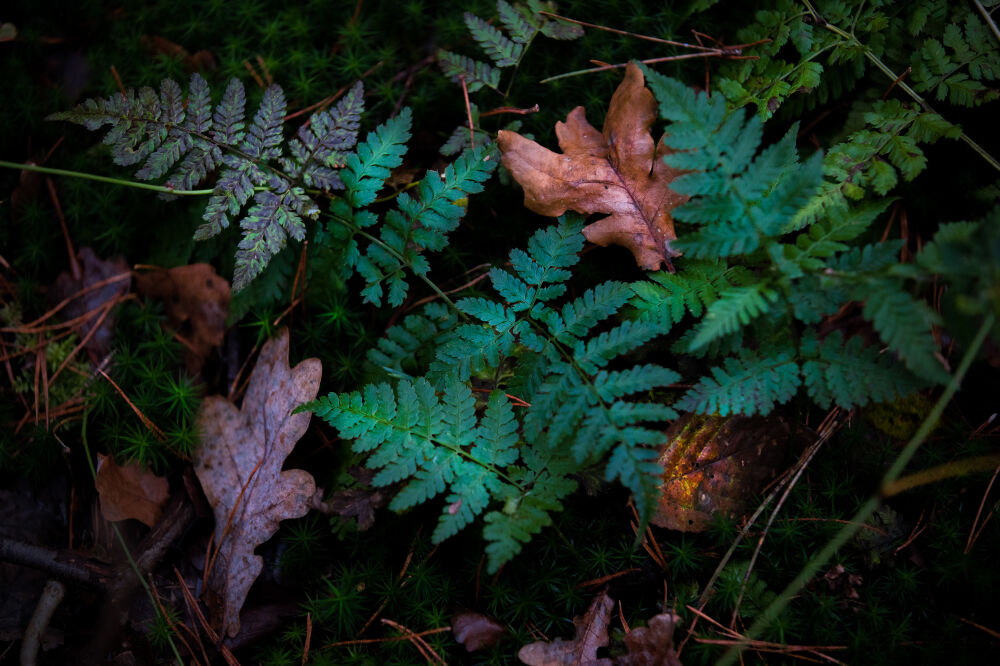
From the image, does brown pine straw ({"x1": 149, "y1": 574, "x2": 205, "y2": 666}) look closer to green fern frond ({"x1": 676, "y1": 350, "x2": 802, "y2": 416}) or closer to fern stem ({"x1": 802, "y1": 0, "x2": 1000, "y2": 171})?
green fern frond ({"x1": 676, "y1": 350, "x2": 802, "y2": 416})

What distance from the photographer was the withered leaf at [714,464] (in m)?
2.90

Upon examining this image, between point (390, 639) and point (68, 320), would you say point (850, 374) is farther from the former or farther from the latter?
point (68, 320)

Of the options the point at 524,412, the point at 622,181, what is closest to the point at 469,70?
the point at 622,181

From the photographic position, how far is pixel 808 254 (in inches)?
98.7

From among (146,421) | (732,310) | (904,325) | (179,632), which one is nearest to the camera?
(904,325)

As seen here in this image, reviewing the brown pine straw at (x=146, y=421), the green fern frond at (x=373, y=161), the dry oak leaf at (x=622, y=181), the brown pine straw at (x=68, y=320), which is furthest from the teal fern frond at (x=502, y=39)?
the brown pine straw at (x=146, y=421)

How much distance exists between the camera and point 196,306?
11.8 ft

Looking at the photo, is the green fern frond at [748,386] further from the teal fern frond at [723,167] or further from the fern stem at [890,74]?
the fern stem at [890,74]

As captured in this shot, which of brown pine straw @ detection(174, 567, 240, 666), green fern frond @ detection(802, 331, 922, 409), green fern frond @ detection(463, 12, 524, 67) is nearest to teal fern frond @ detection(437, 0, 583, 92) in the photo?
green fern frond @ detection(463, 12, 524, 67)

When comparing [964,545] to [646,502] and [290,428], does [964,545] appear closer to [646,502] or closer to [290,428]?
[646,502]

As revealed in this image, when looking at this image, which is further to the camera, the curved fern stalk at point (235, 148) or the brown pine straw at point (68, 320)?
the brown pine straw at point (68, 320)

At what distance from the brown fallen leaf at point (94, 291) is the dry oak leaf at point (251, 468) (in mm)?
867

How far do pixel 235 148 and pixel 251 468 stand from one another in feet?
5.30

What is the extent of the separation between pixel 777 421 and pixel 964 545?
3.03 feet
